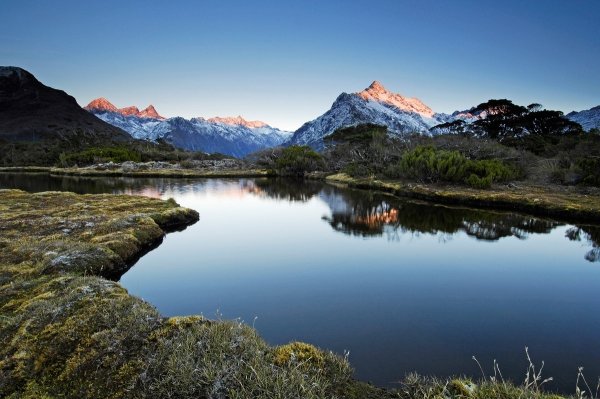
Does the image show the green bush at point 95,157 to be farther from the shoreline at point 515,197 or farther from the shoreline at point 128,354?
the shoreline at point 128,354

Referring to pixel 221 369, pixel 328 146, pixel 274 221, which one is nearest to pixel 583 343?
pixel 221 369

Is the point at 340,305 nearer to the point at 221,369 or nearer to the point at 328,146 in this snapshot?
the point at 221,369

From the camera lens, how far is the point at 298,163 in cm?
11212

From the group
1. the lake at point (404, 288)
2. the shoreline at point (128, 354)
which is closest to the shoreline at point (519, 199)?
the lake at point (404, 288)

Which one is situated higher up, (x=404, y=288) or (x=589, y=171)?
(x=589, y=171)

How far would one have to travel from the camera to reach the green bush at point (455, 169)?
58.7 metres

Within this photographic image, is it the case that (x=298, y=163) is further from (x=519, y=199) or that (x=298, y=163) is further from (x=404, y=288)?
(x=404, y=288)

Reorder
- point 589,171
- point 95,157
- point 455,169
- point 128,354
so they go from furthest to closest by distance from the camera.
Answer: point 95,157 < point 455,169 < point 589,171 < point 128,354

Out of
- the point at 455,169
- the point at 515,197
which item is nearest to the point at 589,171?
the point at 455,169

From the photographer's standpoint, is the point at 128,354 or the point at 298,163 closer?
the point at 128,354

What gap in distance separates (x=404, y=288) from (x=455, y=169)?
156ft

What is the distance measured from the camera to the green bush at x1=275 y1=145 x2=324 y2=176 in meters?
112

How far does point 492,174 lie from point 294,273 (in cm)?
4859

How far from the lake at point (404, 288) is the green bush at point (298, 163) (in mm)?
74260
